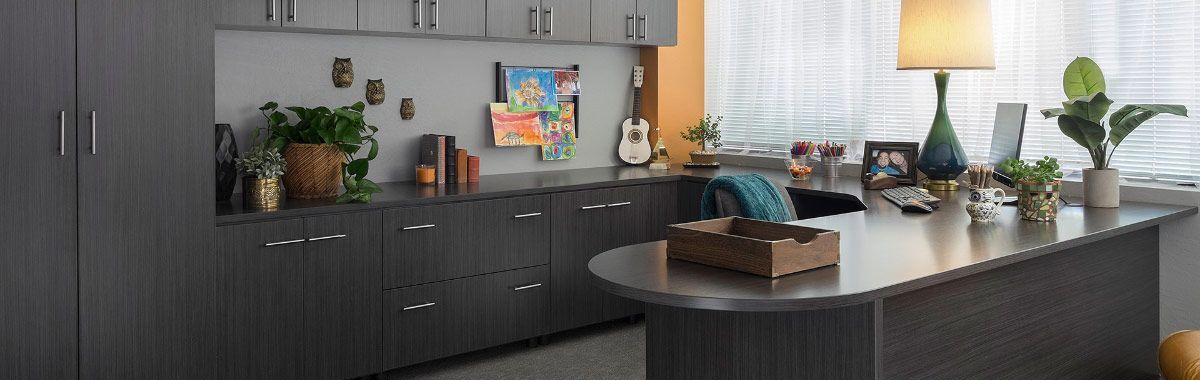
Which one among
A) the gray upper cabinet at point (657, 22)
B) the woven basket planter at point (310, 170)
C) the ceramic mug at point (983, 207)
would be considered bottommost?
the ceramic mug at point (983, 207)

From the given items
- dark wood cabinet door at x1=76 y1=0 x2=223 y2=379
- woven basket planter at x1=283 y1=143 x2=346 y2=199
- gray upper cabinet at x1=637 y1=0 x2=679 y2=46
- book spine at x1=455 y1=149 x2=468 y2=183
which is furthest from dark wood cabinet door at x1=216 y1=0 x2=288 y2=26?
gray upper cabinet at x1=637 y1=0 x2=679 y2=46

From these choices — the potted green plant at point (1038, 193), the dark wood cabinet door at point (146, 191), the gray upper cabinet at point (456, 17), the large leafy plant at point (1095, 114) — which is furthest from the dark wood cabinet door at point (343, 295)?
the large leafy plant at point (1095, 114)

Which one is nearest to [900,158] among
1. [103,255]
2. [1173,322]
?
[1173,322]

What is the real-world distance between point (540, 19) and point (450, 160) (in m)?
0.78

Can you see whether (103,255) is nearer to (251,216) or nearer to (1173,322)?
(251,216)

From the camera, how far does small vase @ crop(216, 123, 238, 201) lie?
12.1ft

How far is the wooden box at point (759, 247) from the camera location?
2297 millimetres

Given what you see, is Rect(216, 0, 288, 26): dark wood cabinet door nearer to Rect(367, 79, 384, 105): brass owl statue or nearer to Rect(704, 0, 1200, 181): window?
Rect(367, 79, 384, 105): brass owl statue

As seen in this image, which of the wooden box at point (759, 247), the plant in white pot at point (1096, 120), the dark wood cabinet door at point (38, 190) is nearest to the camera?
the wooden box at point (759, 247)

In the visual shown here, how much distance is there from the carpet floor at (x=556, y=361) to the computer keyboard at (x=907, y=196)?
3.98ft

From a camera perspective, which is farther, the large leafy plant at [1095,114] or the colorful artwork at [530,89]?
the colorful artwork at [530,89]

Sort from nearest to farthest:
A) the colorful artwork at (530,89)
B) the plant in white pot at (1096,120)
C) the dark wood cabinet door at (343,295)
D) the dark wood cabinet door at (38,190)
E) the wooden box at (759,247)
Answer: the wooden box at (759,247) → the dark wood cabinet door at (38,190) → the plant in white pot at (1096,120) → the dark wood cabinet door at (343,295) → the colorful artwork at (530,89)

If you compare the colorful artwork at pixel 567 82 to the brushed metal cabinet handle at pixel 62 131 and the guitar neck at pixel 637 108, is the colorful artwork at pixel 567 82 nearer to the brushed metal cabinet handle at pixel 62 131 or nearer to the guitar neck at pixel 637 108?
the guitar neck at pixel 637 108

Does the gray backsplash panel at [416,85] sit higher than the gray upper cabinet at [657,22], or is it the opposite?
the gray upper cabinet at [657,22]
